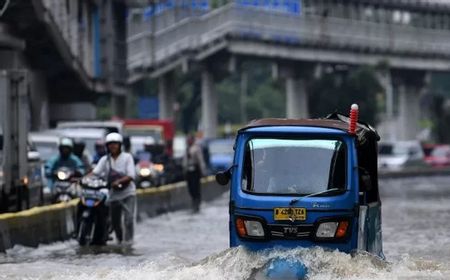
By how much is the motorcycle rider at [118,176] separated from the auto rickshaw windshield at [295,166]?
20.1 ft

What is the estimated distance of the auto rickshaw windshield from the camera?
12930 millimetres

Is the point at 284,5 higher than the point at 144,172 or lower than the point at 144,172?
higher

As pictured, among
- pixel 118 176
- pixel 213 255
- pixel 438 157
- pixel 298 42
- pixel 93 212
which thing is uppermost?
pixel 298 42

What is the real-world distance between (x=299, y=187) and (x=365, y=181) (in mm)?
625

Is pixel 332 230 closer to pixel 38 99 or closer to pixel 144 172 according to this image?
pixel 144 172

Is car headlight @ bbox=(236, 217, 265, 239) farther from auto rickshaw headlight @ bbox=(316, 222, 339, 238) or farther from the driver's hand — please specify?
the driver's hand

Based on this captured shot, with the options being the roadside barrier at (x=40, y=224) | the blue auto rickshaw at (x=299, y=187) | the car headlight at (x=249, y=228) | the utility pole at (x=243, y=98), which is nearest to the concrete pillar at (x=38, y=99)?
the roadside barrier at (x=40, y=224)

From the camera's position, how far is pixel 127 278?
1302 cm

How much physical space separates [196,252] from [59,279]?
231 inches

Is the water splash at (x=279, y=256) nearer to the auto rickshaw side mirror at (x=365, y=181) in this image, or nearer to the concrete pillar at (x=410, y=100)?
the auto rickshaw side mirror at (x=365, y=181)

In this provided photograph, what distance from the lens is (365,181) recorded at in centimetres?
1298

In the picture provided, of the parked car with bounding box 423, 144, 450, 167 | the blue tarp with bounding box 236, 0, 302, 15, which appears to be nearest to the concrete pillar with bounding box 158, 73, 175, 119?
the blue tarp with bounding box 236, 0, 302, 15

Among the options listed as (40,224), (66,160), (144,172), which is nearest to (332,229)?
(40,224)

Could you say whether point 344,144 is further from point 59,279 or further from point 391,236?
point 391,236
